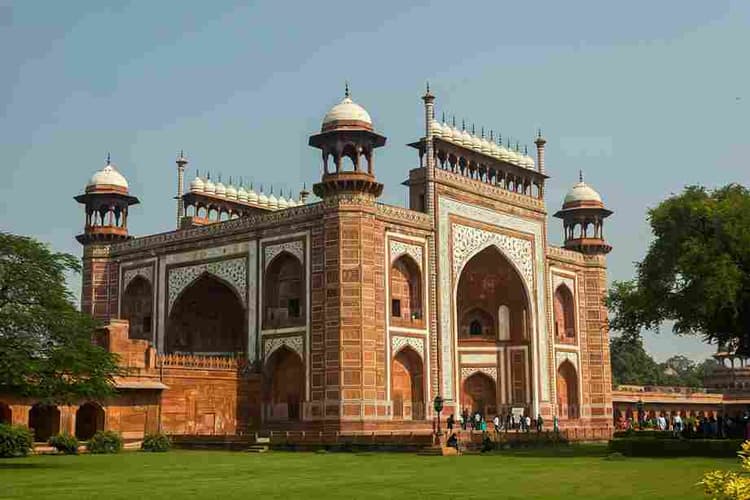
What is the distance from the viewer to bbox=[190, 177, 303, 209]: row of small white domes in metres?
40.3

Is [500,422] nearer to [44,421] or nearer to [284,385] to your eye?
[284,385]

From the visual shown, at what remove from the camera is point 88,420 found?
93.8 ft

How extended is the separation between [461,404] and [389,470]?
19562mm

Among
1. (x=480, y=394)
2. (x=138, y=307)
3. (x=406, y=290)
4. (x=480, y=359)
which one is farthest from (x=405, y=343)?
(x=138, y=307)

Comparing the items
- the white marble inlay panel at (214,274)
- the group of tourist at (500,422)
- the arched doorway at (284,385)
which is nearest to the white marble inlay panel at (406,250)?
the arched doorway at (284,385)

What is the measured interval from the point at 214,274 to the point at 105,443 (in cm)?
1051

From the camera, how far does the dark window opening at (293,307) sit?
3188 cm

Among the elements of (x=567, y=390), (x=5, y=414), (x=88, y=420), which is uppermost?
(x=567, y=390)

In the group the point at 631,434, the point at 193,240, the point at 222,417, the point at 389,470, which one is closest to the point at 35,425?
the point at 222,417

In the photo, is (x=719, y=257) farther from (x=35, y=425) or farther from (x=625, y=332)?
(x=35, y=425)

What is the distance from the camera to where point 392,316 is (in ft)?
101

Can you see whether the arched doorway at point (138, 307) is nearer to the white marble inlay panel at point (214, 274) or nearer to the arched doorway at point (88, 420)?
the white marble inlay panel at point (214, 274)

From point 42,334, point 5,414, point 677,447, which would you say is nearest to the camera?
point 42,334

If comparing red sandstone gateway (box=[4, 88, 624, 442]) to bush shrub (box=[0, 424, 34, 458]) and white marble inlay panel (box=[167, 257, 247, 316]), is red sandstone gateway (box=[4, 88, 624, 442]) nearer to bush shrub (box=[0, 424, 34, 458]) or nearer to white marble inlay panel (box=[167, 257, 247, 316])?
white marble inlay panel (box=[167, 257, 247, 316])
